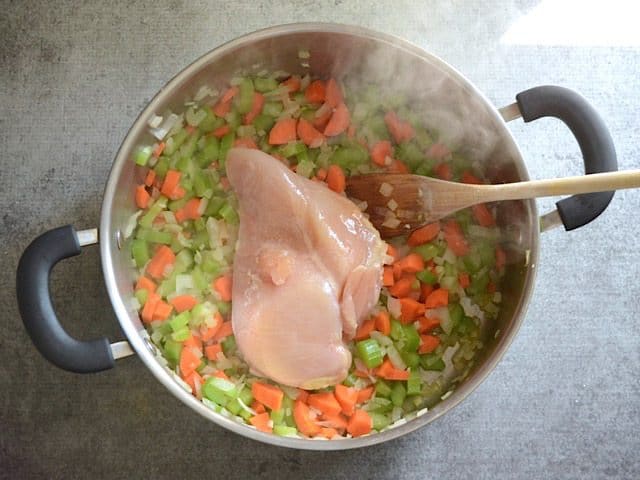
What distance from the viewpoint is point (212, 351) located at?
1.51m

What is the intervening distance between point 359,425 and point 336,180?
55 cm

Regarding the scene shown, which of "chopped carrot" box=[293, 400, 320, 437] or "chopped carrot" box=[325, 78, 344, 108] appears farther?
"chopped carrot" box=[325, 78, 344, 108]

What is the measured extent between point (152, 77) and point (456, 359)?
980 mm

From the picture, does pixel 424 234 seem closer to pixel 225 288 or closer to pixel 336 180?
pixel 336 180

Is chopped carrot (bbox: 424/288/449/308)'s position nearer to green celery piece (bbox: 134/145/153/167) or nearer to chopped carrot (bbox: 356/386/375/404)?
chopped carrot (bbox: 356/386/375/404)

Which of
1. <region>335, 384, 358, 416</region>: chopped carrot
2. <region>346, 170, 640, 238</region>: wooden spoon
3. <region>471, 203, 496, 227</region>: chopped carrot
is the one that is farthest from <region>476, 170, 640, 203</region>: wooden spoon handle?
<region>335, 384, 358, 416</region>: chopped carrot

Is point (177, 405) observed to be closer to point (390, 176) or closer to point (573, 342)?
point (390, 176)

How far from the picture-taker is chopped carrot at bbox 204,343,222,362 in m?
1.51

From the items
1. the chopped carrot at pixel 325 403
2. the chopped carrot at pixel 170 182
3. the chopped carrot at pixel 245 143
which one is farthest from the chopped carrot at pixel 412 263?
the chopped carrot at pixel 170 182

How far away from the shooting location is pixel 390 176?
1.53m

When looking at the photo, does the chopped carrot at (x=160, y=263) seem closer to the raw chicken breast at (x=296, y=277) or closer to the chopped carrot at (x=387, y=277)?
the raw chicken breast at (x=296, y=277)

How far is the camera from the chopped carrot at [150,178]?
1.53 m

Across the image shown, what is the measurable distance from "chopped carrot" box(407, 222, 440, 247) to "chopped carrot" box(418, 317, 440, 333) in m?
0.17

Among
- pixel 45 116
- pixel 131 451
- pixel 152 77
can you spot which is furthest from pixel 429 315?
pixel 45 116
